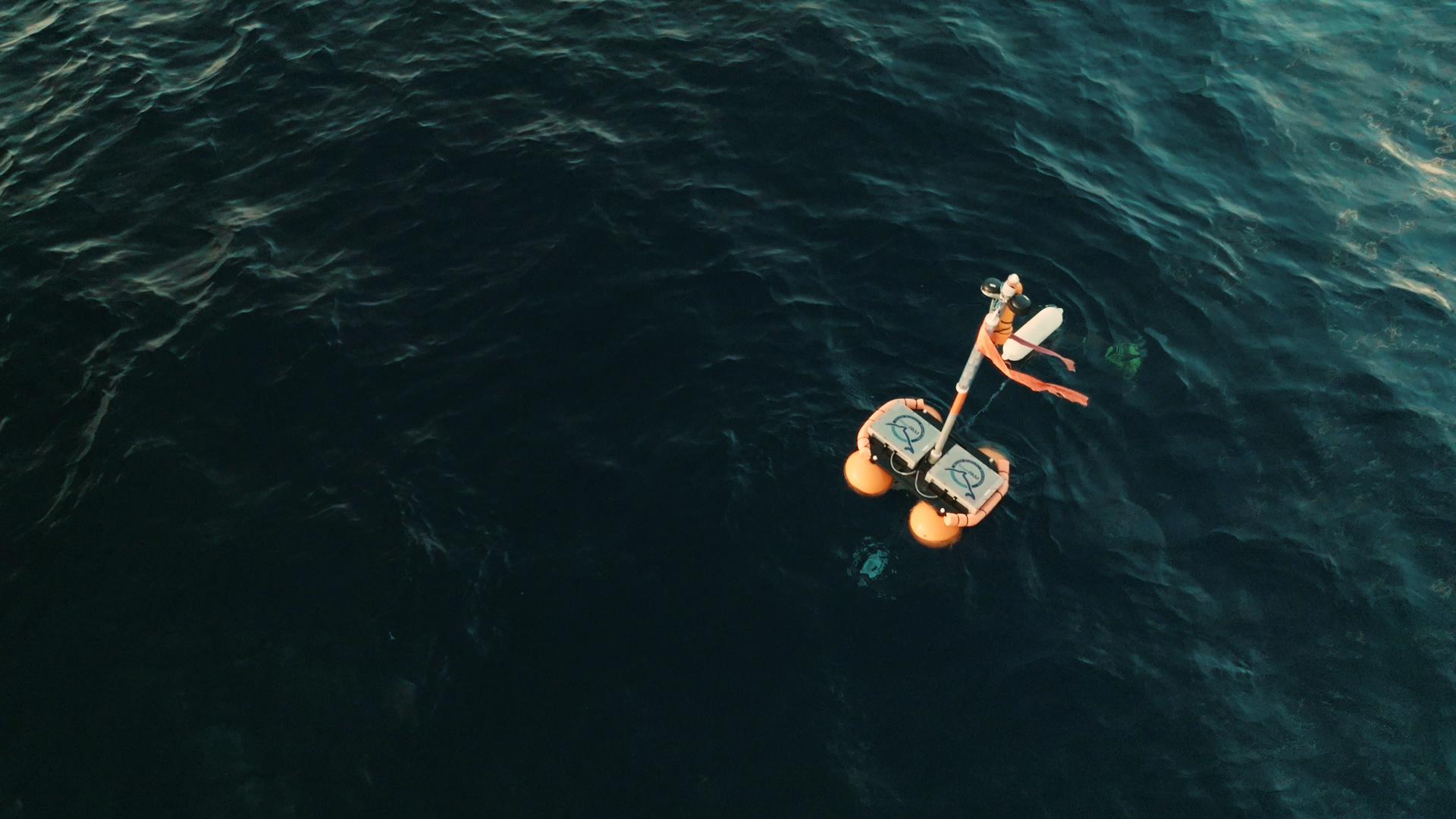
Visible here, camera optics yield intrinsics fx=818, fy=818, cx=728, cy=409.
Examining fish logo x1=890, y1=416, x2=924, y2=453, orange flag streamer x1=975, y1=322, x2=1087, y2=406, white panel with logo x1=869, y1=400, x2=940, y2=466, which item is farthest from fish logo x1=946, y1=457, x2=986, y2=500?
orange flag streamer x1=975, y1=322, x2=1087, y2=406

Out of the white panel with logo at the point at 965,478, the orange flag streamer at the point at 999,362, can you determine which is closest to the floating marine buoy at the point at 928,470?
the white panel with logo at the point at 965,478

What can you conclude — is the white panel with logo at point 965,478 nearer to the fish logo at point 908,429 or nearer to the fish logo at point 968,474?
the fish logo at point 968,474

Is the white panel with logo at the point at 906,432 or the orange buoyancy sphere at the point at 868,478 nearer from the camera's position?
the white panel with logo at the point at 906,432

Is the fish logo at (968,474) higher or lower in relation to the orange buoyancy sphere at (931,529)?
higher

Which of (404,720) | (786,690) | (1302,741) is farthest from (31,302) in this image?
(1302,741)

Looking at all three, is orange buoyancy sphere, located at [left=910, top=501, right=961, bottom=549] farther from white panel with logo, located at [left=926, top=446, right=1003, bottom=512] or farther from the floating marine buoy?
white panel with logo, located at [left=926, top=446, right=1003, bottom=512]

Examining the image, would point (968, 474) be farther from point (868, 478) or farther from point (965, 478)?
point (868, 478)
